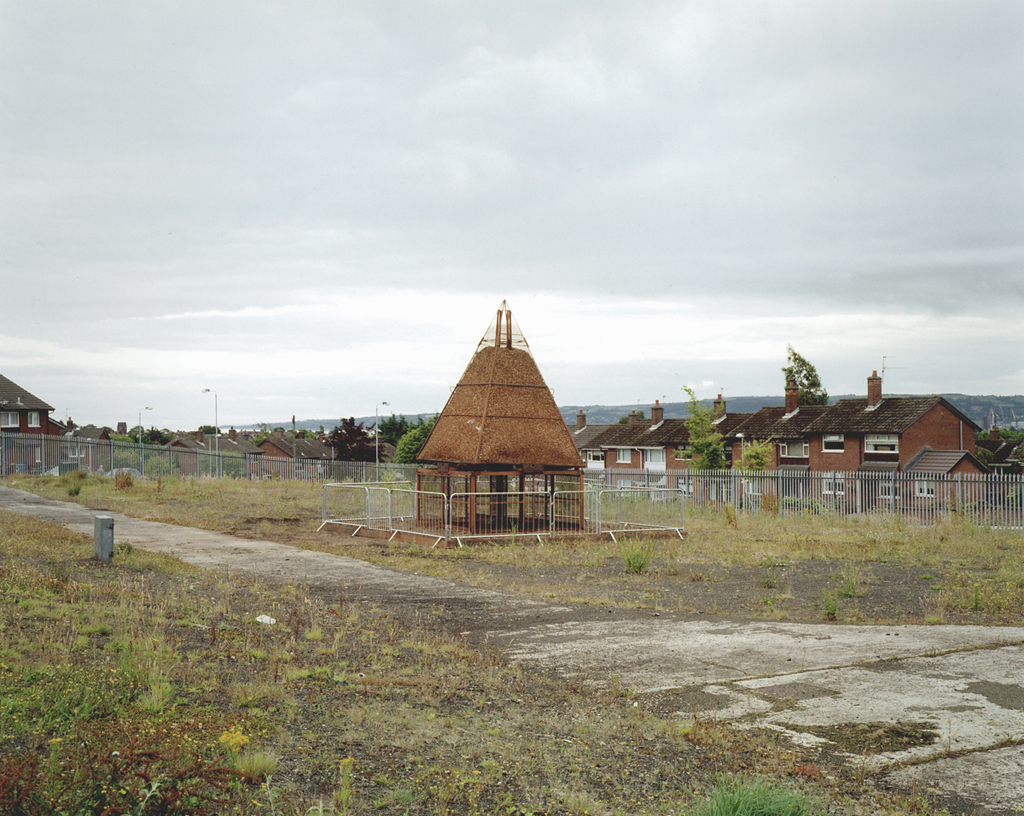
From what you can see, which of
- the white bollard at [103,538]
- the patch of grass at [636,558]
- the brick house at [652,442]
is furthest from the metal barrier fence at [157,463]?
the brick house at [652,442]

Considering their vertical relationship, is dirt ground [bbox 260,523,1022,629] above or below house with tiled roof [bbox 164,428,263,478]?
below

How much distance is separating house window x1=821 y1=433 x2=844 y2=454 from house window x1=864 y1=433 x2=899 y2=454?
1567mm

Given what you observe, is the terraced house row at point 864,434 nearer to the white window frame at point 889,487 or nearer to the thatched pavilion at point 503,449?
the white window frame at point 889,487

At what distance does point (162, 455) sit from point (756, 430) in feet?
130

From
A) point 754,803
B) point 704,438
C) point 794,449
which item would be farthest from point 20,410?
point 754,803

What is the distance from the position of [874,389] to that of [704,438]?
11288mm

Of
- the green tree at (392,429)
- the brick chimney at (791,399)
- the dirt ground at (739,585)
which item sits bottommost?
the dirt ground at (739,585)

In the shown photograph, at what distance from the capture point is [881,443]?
5209cm

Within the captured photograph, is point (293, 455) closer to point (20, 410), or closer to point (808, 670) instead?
point (20, 410)

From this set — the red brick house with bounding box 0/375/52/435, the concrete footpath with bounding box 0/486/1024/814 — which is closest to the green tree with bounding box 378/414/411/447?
the red brick house with bounding box 0/375/52/435

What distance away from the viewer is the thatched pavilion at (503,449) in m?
20.1

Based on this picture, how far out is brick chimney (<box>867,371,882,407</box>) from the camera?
52875mm

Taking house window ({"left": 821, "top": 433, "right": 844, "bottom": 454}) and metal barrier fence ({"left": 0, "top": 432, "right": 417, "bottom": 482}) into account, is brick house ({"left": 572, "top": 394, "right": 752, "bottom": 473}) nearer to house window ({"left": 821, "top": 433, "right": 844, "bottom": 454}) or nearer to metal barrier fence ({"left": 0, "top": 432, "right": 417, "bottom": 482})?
house window ({"left": 821, "top": 433, "right": 844, "bottom": 454})

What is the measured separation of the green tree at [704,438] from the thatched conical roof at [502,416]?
3379 cm
